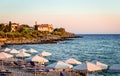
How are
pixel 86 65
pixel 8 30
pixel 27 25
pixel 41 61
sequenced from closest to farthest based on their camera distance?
pixel 86 65 → pixel 41 61 → pixel 8 30 → pixel 27 25

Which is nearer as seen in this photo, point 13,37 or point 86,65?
point 86,65

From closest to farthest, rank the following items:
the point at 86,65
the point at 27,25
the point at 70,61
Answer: the point at 86,65 < the point at 70,61 < the point at 27,25

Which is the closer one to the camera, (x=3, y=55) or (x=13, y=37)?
(x=3, y=55)

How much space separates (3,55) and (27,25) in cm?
15417

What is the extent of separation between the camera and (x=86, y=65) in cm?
2303

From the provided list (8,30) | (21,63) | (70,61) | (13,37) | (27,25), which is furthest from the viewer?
(27,25)

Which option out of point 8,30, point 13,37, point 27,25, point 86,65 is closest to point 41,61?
point 86,65

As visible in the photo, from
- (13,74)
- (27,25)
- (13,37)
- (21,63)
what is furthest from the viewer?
(27,25)

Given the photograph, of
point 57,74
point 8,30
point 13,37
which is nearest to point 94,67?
point 57,74

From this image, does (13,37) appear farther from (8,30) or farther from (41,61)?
(41,61)

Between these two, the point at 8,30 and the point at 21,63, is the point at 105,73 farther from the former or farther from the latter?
the point at 8,30

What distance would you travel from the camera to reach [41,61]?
104 ft

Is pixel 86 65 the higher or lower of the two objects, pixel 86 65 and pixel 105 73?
the higher

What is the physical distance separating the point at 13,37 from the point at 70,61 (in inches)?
3665
